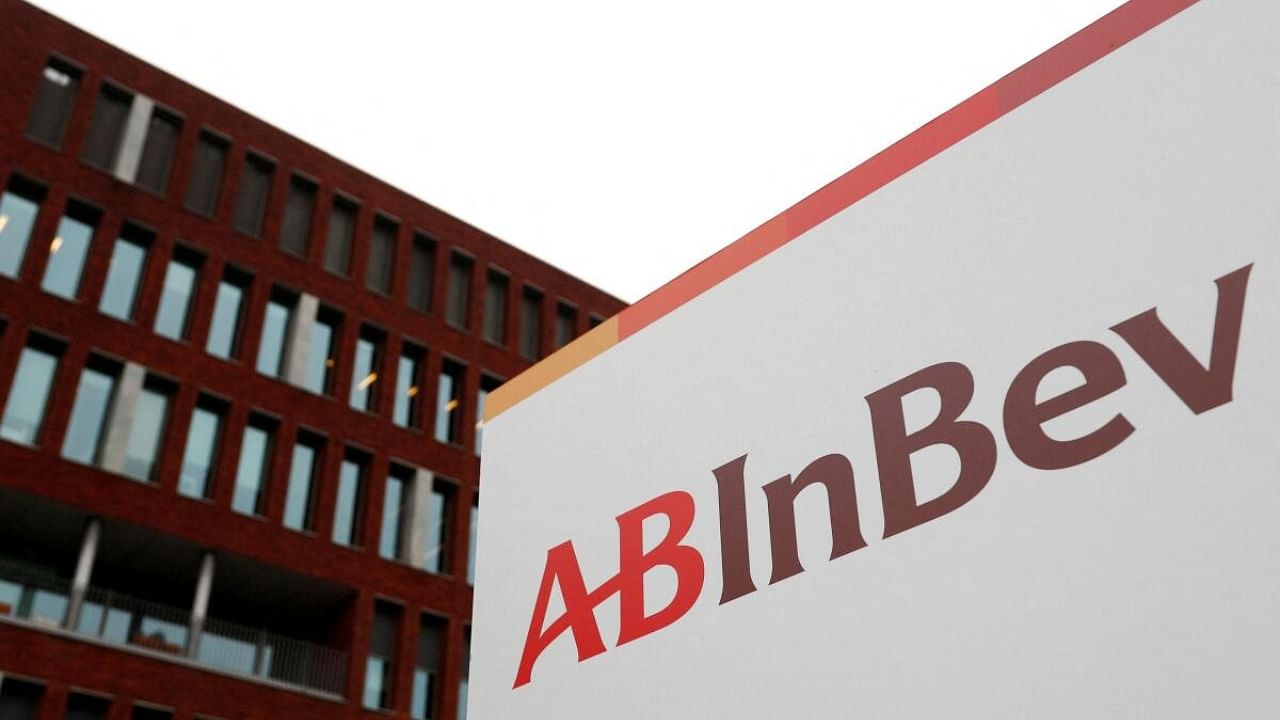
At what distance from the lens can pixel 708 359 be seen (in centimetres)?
468

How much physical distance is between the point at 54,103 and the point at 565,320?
14132 millimetres

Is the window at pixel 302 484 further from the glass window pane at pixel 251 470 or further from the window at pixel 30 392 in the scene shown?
the window at pixel 30 392

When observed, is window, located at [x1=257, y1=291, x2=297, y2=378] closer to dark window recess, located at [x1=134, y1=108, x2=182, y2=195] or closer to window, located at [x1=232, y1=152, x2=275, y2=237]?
window, located at [x1=232, y1=152, x2=275, y2=237]

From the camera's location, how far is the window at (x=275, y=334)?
1043 inches

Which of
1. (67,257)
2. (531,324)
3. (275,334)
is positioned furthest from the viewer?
(531,324)

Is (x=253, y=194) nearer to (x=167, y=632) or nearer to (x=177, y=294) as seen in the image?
(x=177, y=294)

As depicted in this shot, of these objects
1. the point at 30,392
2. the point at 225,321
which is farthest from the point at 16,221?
the point at 225,321

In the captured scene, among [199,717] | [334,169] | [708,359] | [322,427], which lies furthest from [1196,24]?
[334,169]

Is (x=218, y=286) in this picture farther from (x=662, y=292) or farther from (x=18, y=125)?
(x=662, y=292)

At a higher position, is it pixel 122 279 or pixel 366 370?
pixel 366 370

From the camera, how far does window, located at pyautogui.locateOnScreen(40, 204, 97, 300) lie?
23625mm

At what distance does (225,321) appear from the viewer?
26.2 meters

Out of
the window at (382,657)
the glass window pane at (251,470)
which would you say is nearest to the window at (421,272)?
the glass window pane at (251,470)

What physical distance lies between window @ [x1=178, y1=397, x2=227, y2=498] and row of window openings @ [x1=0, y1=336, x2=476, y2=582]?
0.8 inches
